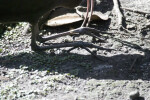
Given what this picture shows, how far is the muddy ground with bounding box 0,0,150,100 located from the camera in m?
2.42

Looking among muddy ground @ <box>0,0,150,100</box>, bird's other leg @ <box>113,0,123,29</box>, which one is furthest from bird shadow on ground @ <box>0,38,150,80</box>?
bird's other leg @ <box>113,0,123,29</box>

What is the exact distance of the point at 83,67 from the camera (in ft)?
8.98

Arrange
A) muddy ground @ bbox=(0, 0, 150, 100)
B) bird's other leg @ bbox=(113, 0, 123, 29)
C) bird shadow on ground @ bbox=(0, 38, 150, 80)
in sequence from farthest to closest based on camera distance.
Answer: bird's other leg @ bbox=(113, 0, 123, 29), bird shadow on ground @ bbox=(0, 38, 150, 80), muddy ground @ bbox=(0, 0, 150, 100)

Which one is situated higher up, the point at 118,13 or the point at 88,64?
the point at 118,13

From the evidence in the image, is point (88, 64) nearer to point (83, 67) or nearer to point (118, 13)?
point (83, 67)

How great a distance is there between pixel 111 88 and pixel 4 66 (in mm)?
958

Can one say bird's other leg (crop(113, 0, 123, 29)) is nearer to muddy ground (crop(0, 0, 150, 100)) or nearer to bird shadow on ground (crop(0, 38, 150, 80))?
muddy ground (crop(0, 0, 150, 100))

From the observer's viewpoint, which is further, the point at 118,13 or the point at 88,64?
the point at 118,13

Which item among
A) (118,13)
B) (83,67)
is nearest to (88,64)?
(83,67)

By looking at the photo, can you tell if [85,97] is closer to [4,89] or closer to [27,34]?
[4,89]

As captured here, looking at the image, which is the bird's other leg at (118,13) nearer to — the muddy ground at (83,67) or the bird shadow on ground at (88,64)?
the muddy ground at (83,67)

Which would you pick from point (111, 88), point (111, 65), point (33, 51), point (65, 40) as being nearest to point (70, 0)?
point (65, 40)

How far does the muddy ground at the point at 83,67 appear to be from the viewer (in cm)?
242

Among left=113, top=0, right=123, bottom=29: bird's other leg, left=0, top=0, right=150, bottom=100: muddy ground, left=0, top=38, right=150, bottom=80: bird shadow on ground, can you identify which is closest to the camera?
left=0, top=0, right=150, bottom=100: muddy ground
